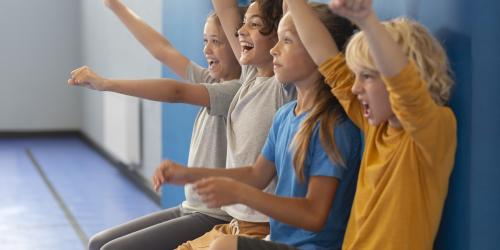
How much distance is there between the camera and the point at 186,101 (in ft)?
7.86

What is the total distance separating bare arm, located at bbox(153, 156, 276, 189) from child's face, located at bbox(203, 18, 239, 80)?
2.03 feet

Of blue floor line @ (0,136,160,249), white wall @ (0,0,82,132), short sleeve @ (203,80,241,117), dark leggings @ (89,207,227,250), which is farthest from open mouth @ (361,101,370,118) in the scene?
white wall @ (0,0,82,132)

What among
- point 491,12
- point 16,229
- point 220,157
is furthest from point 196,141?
point 16,229

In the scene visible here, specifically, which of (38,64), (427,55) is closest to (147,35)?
(427,55)

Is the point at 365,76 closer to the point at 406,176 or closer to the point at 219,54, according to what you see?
the point at 406,176

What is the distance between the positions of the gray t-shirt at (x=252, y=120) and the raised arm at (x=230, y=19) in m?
0.22

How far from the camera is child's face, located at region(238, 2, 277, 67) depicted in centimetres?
230

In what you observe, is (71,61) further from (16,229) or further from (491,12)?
(491,12)

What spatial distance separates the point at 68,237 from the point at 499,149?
290 centimetres

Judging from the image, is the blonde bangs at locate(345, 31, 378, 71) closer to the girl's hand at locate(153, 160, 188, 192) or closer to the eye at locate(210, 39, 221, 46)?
the girl's hand at locate(153, 160, 188, 192)

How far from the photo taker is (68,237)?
13.3 feet

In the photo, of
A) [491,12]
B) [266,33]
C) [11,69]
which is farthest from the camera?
[11,69]

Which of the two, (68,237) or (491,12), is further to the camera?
(68,237)

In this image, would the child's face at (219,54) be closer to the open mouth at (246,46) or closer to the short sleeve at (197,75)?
the short sleeve at (197,75)
